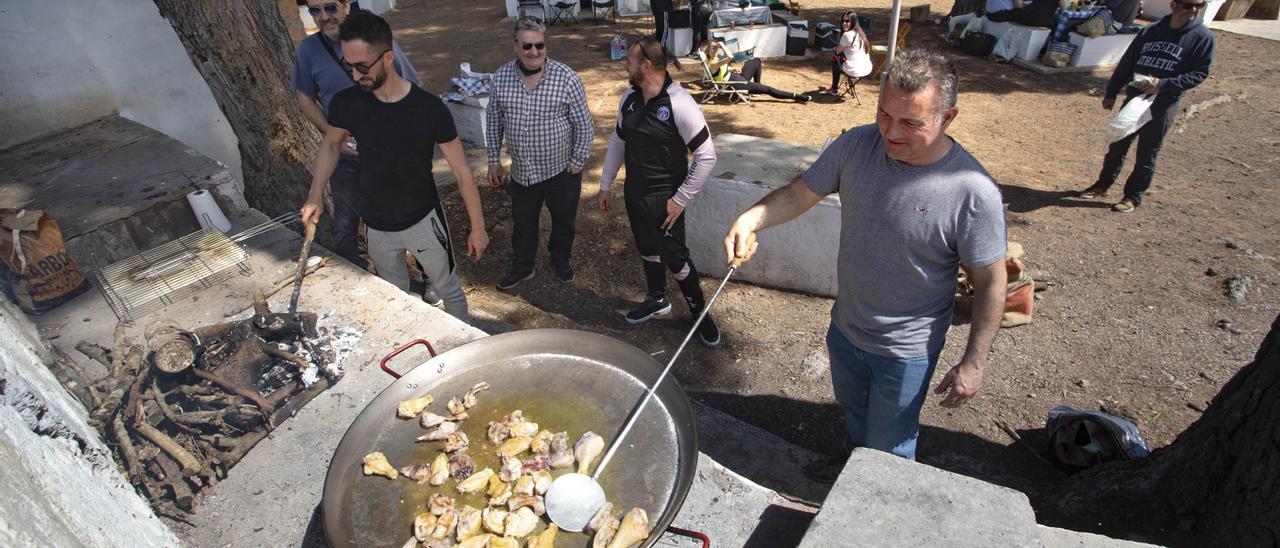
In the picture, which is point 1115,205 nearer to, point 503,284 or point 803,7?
point 503,284

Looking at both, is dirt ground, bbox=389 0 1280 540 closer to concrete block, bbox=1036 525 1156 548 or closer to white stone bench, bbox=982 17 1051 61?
concrete block, bbox=1036 525 1156 548

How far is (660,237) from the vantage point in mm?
4254

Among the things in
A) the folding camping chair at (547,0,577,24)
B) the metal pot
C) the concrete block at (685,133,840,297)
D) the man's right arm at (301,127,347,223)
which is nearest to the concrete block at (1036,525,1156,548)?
the metal pot

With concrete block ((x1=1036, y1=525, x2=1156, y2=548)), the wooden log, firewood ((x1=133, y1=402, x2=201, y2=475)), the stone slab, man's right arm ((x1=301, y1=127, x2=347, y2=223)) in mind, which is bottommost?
firewood ((x1=133, y1=402, x2=201, y2=475))

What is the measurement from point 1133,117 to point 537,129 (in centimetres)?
527

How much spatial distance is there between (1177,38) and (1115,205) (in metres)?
Answer: 1.52

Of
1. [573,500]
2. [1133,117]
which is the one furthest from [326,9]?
[1133,117]

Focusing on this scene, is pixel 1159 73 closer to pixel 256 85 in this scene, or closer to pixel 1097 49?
pixel 1097 49

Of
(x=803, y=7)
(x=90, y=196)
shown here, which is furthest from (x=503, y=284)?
(x=803, y=7)

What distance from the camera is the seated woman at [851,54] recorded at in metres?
9.56

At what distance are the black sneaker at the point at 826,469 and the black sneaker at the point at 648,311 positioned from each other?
1.76m

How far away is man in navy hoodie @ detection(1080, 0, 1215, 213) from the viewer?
5.51 m

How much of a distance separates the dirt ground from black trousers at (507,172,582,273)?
0.28 meters

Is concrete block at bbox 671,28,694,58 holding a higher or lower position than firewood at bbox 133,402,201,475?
lower
